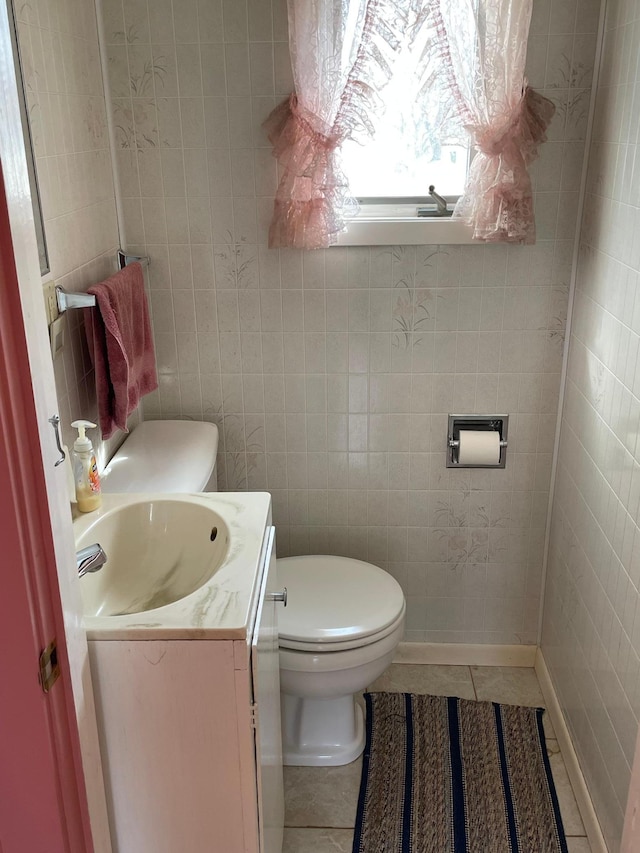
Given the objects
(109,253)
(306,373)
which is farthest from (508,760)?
(109,253)

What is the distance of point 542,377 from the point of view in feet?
7.48

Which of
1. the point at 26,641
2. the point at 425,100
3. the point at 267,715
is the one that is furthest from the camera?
the point at 425,100

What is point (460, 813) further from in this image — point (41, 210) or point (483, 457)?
point (41, 210)

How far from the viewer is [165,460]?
199 cm

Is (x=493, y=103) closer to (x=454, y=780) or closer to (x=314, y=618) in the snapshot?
(x=314, y=618)

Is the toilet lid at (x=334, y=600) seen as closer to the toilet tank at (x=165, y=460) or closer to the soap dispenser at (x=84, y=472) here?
the toilet tank at (x=165, y=460)

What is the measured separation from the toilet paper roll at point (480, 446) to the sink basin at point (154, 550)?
934 millimetres

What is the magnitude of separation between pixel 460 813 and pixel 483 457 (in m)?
0.93

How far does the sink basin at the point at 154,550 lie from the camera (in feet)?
5.13

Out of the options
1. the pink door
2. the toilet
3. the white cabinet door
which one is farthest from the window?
the pink door

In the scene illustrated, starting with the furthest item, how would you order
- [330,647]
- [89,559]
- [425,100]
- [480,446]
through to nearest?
[480,446], [425,100], [330,647], [89,559]

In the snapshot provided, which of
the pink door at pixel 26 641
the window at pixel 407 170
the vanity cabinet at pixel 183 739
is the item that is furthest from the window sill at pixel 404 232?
the pink door at pixel 26 641

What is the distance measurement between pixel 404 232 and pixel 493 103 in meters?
0.38

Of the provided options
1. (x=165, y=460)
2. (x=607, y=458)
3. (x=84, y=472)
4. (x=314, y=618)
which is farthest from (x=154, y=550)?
(x=607, y=458)
